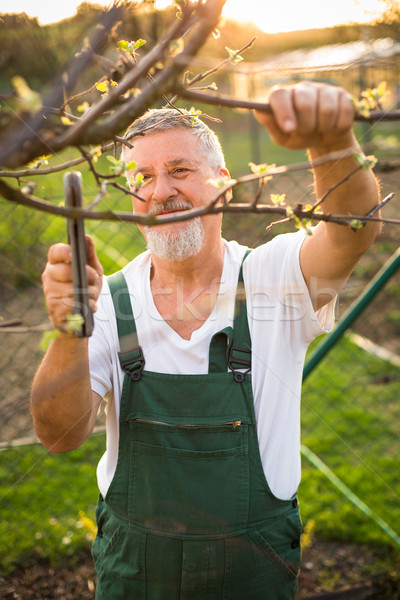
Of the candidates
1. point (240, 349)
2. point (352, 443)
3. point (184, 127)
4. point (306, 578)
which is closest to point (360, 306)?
point (240, 349)

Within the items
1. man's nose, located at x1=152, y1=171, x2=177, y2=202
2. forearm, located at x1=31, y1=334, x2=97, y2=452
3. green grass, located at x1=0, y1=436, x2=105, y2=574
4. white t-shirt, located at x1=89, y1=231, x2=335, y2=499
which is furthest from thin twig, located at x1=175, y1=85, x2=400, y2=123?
green grass, located at x1=0, y1=436, x2=105, y2=574

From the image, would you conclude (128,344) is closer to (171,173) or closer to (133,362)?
(133,362)

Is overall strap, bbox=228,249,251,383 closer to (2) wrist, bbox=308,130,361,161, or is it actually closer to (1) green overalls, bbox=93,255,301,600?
(1) green overalls, bbox=93,255,301,600

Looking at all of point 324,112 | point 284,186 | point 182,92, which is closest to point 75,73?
point 182,92

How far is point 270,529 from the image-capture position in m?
1.66

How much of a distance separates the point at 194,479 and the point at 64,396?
0.49 metres

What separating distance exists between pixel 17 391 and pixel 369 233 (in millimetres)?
3397

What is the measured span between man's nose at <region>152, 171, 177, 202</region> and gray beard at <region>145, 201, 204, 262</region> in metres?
0.03

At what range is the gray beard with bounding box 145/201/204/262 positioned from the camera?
1.81 meters

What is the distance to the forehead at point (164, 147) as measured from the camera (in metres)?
1.83

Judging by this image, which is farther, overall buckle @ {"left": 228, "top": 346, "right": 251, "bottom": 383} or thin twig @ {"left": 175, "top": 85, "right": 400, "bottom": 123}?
overall buckle @ {"left": 228, "top": 346, "right": 251, "bottom": 383}

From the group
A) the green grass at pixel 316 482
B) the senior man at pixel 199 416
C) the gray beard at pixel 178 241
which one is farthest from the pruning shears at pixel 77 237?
the green grass at pixel 316 482

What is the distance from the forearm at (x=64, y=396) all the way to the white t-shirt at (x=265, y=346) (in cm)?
12

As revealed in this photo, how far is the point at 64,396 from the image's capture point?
1.48 metres
